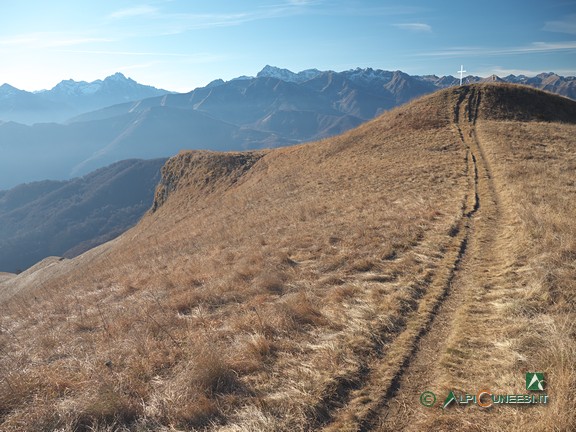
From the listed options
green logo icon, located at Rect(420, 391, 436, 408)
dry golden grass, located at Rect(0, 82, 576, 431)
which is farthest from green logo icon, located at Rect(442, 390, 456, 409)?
dry golden grass, located at Rect(0, 82, 576, 431)

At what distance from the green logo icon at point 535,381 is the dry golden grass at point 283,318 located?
160 millimetres

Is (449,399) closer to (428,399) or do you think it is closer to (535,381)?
(428,399)

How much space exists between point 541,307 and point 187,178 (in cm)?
5573

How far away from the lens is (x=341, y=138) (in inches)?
1655

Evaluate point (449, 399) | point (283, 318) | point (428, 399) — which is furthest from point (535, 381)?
point (283, 318)

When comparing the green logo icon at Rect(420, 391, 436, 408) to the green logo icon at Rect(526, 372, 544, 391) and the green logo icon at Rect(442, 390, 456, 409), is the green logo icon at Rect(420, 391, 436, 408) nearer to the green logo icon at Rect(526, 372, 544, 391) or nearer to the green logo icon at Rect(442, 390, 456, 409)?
the green logo icon at Rect(442, 390, 456, 409)

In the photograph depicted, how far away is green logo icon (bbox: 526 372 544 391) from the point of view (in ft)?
15.4

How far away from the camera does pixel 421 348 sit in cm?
622

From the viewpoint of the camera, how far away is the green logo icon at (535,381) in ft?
15.4

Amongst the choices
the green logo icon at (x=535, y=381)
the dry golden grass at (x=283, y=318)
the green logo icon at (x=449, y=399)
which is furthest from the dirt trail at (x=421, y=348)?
the green logo icon at (x=535, y=381)

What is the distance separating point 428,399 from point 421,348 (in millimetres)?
1333

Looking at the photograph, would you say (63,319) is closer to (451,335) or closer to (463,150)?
(451,335)

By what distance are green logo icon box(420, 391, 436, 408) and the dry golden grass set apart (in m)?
0.58

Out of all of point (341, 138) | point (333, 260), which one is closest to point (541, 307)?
point (333, 260)
